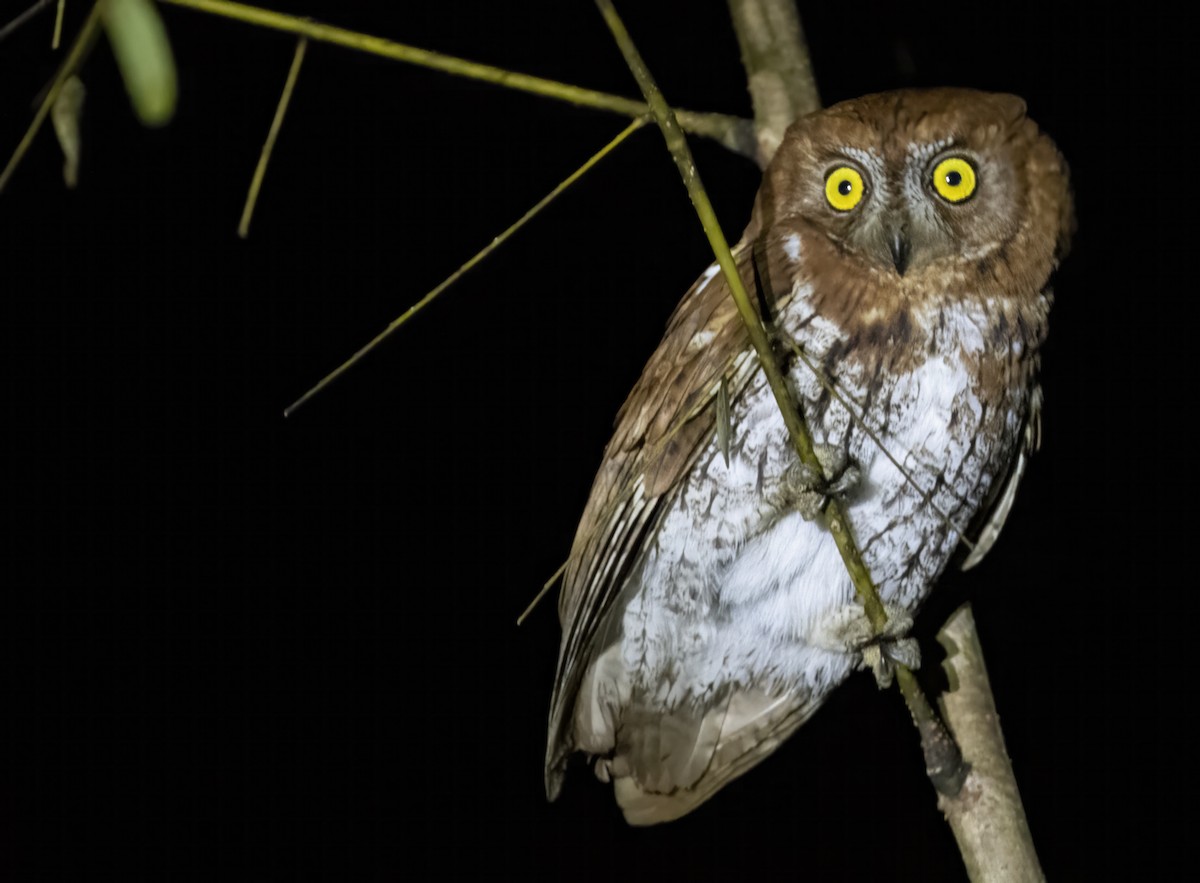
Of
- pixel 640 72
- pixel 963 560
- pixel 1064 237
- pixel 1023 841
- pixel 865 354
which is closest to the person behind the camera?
pixel 640 72

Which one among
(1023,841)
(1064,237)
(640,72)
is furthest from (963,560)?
(640,72)

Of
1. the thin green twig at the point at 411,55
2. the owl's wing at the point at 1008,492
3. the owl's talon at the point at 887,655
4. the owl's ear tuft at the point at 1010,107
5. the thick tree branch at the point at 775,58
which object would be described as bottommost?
the owl's talon at the point at 887,655

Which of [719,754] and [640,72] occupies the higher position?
[640,72]

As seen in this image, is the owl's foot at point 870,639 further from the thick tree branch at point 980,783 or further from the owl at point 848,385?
the thick tree branch at point 980,783

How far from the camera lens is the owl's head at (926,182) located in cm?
145

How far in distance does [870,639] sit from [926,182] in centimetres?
65

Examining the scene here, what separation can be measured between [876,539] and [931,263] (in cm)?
39

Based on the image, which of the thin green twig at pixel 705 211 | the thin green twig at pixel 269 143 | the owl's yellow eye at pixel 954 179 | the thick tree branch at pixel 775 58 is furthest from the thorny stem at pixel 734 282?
the thick tree branch at pixel 775 58

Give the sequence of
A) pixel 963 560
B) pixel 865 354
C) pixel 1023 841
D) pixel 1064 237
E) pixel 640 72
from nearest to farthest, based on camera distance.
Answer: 1. pixel 640 72
2. pixel 865 354
3. pixel 1064 237
4. pixel 1023 841
5. pixel 963 560

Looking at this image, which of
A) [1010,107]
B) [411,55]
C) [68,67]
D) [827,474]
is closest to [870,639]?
[827,474]

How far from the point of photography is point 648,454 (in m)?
1.48

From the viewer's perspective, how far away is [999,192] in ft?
4.97

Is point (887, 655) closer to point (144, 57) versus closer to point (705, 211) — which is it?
point (705, 211)

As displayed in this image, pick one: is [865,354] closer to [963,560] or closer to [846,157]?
[846,157]
